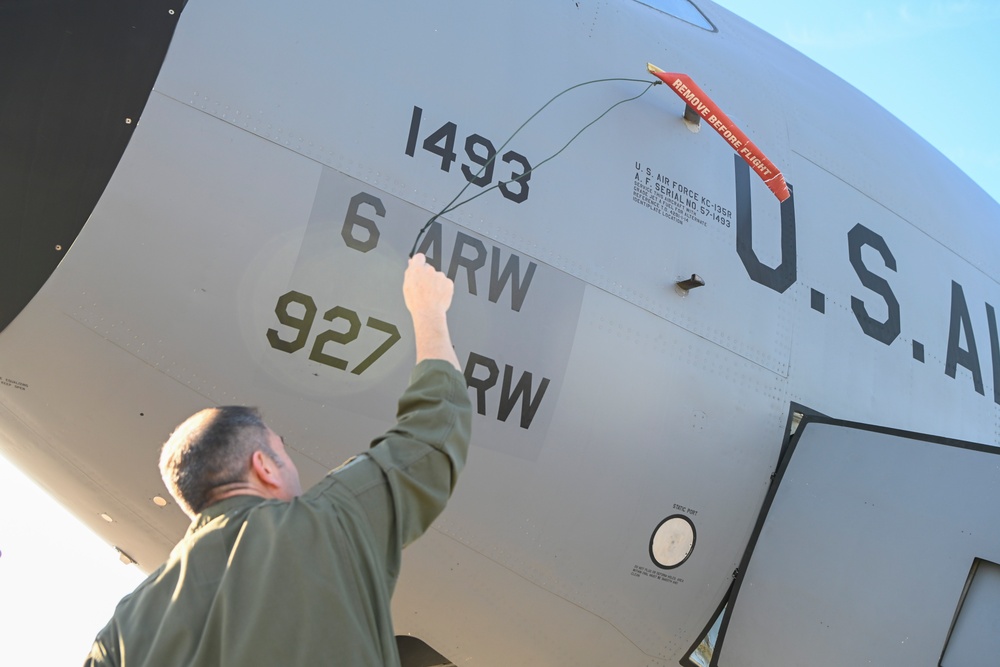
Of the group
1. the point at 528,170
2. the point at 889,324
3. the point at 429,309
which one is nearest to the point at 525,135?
the point at 528,170

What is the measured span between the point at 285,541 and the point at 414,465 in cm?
34

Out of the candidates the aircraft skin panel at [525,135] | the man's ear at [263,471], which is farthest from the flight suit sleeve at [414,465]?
the aircraft skin panel at [525,135]

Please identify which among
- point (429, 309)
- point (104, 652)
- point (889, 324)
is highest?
point (889, 324)

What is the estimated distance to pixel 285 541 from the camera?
6.38 ft

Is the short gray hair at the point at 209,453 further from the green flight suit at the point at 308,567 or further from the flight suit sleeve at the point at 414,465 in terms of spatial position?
the flight suit sleeve at the point at 414,465

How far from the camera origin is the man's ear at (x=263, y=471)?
2.26 meters

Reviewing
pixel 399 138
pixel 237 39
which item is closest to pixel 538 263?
pixel 399 138

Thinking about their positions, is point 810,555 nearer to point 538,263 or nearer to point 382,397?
point 538,263

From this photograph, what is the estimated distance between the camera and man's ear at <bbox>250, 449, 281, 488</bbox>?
7.41ft

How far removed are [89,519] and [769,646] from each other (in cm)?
329

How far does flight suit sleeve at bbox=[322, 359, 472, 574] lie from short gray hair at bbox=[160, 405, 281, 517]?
0.27m

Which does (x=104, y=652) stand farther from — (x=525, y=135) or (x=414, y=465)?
(x=525, y=135)

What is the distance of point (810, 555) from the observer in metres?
4.88

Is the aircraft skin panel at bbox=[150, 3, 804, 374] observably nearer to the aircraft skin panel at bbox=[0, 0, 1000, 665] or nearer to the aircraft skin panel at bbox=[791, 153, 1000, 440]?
the aircraft skin panel at bbox=[0, 0, 1000, 665]
